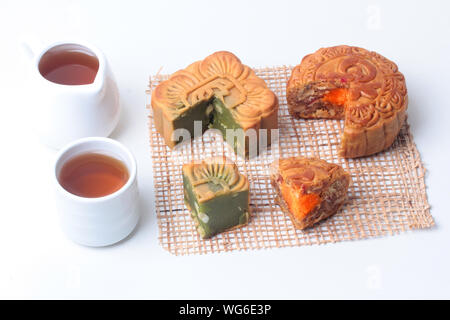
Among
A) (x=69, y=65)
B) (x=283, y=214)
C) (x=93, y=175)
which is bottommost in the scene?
(x=283, y=214)

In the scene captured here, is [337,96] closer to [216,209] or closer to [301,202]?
[301,202]

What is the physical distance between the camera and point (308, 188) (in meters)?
3.50

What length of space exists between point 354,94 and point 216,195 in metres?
0.77

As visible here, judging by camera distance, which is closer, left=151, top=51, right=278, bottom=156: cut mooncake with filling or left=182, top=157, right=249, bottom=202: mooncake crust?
left=182, top=157, right=249, bottom=202: mooncake crust

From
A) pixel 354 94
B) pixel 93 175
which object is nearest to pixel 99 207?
pixel 93 175

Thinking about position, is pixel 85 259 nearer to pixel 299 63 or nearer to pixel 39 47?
pixel 39 47

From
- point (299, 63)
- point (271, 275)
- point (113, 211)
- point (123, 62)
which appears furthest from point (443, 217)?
point (123, 62)

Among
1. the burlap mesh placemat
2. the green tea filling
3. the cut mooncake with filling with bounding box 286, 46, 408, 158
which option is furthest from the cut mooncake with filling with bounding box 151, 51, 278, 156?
the green tea filling

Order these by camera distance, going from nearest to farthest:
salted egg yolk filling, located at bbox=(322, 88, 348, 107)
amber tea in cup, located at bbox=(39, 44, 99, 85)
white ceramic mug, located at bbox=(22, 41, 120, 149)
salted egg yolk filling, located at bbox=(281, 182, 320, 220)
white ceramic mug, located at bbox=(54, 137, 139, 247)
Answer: white ceramic mug, located at bbox=(54, 137, 139, 247) → salted egg yolk filling, located at bbox=(281, 182, 320, 220) → white ceramic mug, located at bbox=(22, 41, 120, 149) → amber tea in cup, located at bbox=(39, 44, 99, 85) → salted egg yolk filling, located at bbox=(322, 88, 348, 107)

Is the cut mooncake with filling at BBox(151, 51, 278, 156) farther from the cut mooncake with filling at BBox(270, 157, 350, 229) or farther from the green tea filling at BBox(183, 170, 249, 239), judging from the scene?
the green tea filling at BBox(183, 170, 249, 239)

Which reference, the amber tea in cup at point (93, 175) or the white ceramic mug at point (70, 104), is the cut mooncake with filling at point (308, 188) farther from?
the white ceramic mug at point (70, 104)

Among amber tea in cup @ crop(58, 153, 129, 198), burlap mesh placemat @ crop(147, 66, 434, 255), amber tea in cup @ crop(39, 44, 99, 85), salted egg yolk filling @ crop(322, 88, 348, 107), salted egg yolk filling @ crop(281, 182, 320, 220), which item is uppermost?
amber tea in cup @ crop(39, 44, 99, 85)

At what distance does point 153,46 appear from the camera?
14.1ft

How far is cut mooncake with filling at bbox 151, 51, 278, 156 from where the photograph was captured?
12.3 feet
